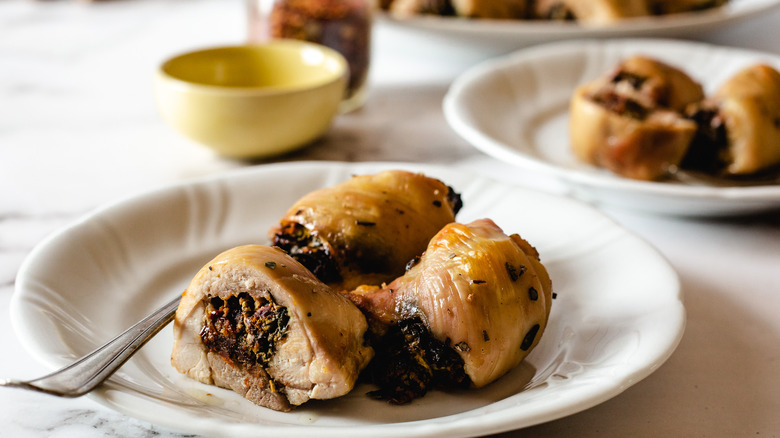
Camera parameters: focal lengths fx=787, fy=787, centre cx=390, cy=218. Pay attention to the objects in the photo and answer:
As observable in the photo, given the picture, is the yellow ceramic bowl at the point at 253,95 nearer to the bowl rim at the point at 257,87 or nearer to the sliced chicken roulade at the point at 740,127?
the bowl rim at the point at 257,87

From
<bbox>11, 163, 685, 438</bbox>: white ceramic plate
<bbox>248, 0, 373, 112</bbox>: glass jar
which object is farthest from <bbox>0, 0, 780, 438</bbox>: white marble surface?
<bbox>248, 0, 373, 112</bbox>: glass jar

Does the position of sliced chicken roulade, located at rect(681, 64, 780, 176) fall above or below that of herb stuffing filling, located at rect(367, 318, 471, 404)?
above

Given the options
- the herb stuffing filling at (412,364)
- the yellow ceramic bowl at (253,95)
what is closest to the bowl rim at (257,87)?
the yellow ceramic bowl at (253,95)

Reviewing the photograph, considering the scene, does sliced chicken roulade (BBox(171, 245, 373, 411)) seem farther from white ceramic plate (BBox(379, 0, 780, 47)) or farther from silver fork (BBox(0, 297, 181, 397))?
white ceramic plate (BBox(379, 0, 780, 47))

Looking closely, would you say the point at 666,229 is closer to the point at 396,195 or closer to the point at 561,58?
the point at 396,195

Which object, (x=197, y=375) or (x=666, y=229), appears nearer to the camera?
(x=197, y=375)

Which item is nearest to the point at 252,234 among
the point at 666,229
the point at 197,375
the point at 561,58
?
the point at 197,375

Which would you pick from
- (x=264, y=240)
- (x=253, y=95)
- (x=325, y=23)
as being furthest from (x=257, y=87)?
(x=264, y=240)

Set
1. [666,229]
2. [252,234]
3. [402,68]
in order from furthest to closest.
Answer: [402,68], [666,229], [252,234]
